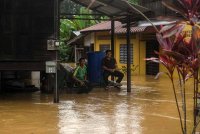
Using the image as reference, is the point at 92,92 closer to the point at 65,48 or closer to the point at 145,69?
the point at 145,69

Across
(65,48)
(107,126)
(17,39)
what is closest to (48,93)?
(17,39)

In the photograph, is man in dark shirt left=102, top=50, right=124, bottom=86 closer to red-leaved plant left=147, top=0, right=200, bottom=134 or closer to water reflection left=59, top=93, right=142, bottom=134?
water reflection left=59, top=93, right=142, bottom=134

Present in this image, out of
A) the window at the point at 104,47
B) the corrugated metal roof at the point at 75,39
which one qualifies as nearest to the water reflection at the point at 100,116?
the window at the point at 104,47

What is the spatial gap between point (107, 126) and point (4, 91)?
754 centimetres

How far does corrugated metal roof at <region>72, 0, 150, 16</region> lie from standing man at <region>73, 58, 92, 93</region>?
74.2 inches

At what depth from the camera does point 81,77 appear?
14.6 m

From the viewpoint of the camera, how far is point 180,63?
501cm

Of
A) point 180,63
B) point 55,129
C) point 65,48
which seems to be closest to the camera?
point 180,63

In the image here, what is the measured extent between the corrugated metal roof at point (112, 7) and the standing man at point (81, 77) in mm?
1885

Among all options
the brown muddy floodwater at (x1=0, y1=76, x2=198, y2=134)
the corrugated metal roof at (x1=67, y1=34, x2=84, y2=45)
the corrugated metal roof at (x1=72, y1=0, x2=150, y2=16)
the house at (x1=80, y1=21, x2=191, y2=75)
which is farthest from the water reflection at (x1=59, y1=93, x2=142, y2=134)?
the corrugated metal roof at (x1=67, y1=34, x2=84, y2=45)

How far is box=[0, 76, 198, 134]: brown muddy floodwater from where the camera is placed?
27.1ft

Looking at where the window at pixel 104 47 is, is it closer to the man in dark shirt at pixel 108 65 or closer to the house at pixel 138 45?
the house at pixel 138 45

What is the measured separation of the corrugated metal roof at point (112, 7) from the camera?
547 inches

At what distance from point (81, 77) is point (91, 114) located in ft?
15.1
